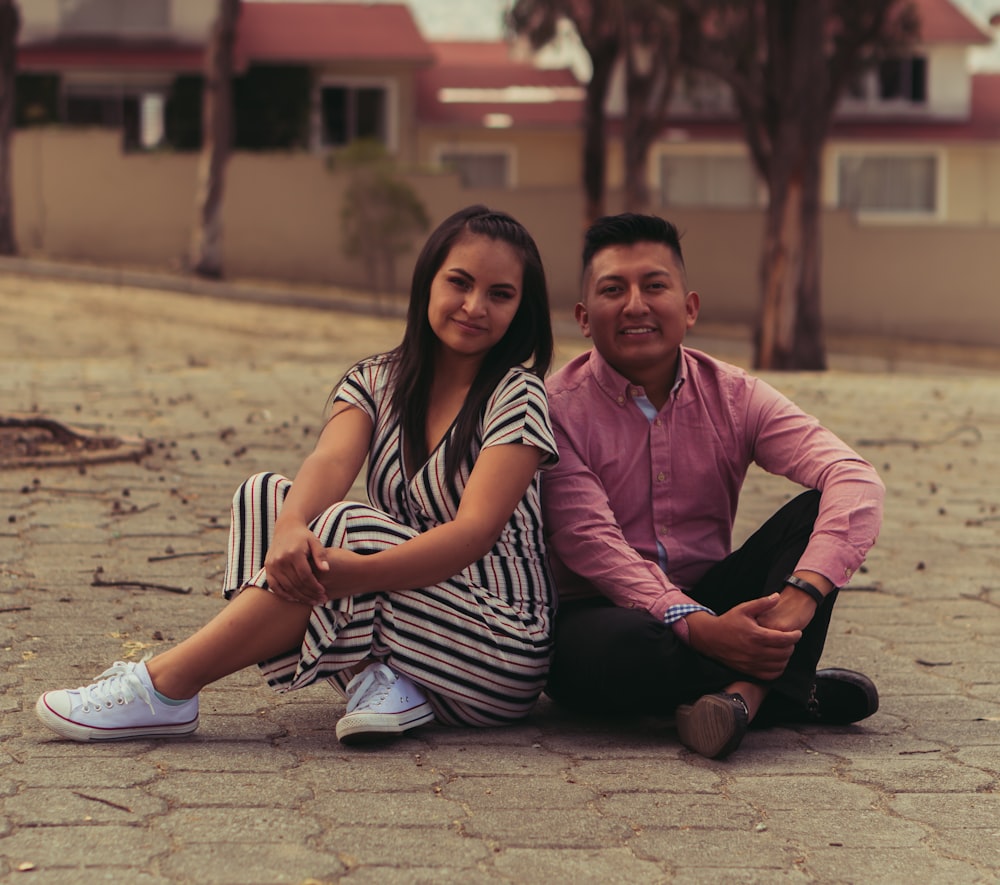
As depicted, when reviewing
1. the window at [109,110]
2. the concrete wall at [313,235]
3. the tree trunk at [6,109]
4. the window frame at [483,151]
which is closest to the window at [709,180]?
Answer: the window frame at [483,151]

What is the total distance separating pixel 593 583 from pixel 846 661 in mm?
1141

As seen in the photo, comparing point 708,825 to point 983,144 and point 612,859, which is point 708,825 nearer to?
point 612,859

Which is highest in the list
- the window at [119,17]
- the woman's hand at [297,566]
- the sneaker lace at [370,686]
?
the window at [119,17]

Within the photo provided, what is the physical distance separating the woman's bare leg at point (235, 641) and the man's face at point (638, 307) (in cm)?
103

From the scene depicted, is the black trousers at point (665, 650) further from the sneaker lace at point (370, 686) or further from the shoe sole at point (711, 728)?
the sneaker lace at point (370, 686)

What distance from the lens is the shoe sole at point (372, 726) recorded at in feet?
12.1

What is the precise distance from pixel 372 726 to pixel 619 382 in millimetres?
1089

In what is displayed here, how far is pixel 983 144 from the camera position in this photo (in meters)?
32.8

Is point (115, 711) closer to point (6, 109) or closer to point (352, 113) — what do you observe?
point (6, 109)

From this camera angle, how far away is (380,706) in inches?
147

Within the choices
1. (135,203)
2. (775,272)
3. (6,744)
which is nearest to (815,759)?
(6,744)

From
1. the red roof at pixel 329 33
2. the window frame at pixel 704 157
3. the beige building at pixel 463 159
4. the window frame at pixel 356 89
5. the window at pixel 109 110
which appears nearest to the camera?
the beige building at pixel 463 159

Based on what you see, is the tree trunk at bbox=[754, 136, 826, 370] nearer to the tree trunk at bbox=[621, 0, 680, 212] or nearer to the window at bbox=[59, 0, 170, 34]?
the tree trunk at bbox=[621, 0, 680, 212]

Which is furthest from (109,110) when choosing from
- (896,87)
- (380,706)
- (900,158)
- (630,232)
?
(380,706)
